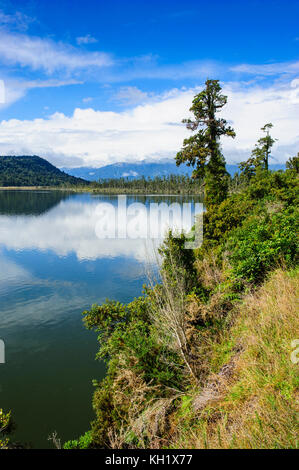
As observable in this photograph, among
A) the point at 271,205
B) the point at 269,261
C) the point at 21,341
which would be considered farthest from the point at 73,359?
the point at 271,205

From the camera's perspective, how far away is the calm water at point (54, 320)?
1026 cm

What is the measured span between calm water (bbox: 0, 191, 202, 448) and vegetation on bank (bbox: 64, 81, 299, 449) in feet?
7.97

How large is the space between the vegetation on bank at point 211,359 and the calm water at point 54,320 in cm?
243

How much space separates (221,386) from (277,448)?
7.74 feet

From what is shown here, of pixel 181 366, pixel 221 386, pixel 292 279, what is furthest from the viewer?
pixel 181 366

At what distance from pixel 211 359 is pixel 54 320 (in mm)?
12058

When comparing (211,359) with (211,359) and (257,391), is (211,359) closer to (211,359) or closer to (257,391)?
(211,359)

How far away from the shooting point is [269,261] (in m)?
8.98

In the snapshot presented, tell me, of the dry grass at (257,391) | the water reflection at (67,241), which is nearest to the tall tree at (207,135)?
the water reflection at (67,241)

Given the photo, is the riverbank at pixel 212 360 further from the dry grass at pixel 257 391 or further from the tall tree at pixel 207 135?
the tall tree at pixel 207 135

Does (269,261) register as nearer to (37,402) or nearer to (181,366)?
(181,366)

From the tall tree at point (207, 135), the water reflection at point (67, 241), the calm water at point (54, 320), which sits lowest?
the calm water at point (54, 320)
